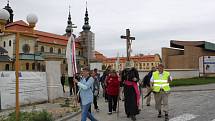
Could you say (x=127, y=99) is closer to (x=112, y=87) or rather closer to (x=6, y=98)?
(x=112, y=87)

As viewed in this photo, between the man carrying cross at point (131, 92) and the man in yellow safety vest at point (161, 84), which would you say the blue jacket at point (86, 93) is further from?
the man in yellow safety vest at point (161, 84)

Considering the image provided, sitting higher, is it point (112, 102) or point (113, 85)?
point (113, 85)

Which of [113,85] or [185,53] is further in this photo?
[185,53]

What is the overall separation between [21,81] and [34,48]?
8170 cm

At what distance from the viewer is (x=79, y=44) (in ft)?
389

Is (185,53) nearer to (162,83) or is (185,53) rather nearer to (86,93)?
(162,83)

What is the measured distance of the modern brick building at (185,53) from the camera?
140 feet

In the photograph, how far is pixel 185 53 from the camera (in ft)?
142

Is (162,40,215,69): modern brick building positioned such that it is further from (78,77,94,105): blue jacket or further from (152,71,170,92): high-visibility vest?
(78,77,94,105): blue jacket

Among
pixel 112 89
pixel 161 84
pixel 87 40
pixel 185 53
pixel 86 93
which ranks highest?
pixel 87 40

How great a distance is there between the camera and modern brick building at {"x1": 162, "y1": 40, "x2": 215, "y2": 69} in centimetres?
4272

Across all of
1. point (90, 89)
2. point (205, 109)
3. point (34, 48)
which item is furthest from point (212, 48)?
point (34, 48)

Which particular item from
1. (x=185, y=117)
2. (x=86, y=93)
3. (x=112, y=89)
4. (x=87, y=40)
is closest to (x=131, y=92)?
(x=112, y=89)

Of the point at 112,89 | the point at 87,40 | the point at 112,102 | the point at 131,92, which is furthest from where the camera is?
the point at 87,40
